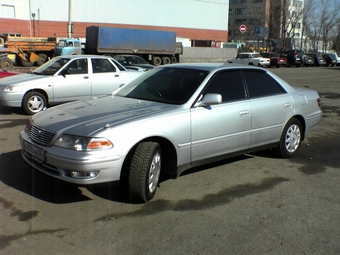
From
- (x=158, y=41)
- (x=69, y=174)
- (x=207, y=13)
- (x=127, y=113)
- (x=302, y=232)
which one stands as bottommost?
(x=302, y=232)

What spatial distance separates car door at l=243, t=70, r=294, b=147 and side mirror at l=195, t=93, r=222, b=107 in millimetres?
888

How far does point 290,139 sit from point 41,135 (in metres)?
3.82

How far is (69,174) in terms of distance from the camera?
3.92 meters

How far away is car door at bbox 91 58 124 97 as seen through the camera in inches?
398

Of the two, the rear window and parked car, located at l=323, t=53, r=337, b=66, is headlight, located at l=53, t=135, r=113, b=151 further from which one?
parked car, located at l=323, t=53, r=337, b=66

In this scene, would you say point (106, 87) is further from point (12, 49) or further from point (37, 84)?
point (12, 49)

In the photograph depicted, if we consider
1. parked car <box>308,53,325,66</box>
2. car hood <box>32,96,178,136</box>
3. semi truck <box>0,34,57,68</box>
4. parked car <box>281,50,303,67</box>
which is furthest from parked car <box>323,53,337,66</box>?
car hood <box>32,96,178,136</box>

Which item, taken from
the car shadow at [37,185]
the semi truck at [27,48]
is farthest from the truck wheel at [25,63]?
the car shadow at [37,185]

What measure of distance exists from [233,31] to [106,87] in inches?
3966

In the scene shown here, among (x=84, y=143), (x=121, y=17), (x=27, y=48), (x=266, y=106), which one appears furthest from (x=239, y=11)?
(x=84, y=143)

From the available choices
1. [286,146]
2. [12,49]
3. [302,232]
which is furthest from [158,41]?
[302,232]

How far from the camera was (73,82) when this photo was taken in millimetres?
9742

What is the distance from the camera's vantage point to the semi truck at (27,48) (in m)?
27.1

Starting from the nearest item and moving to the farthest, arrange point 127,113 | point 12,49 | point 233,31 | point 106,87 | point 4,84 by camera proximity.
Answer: point 127,113, point 4,84, point 106,87, point 12,49, point 233,31
